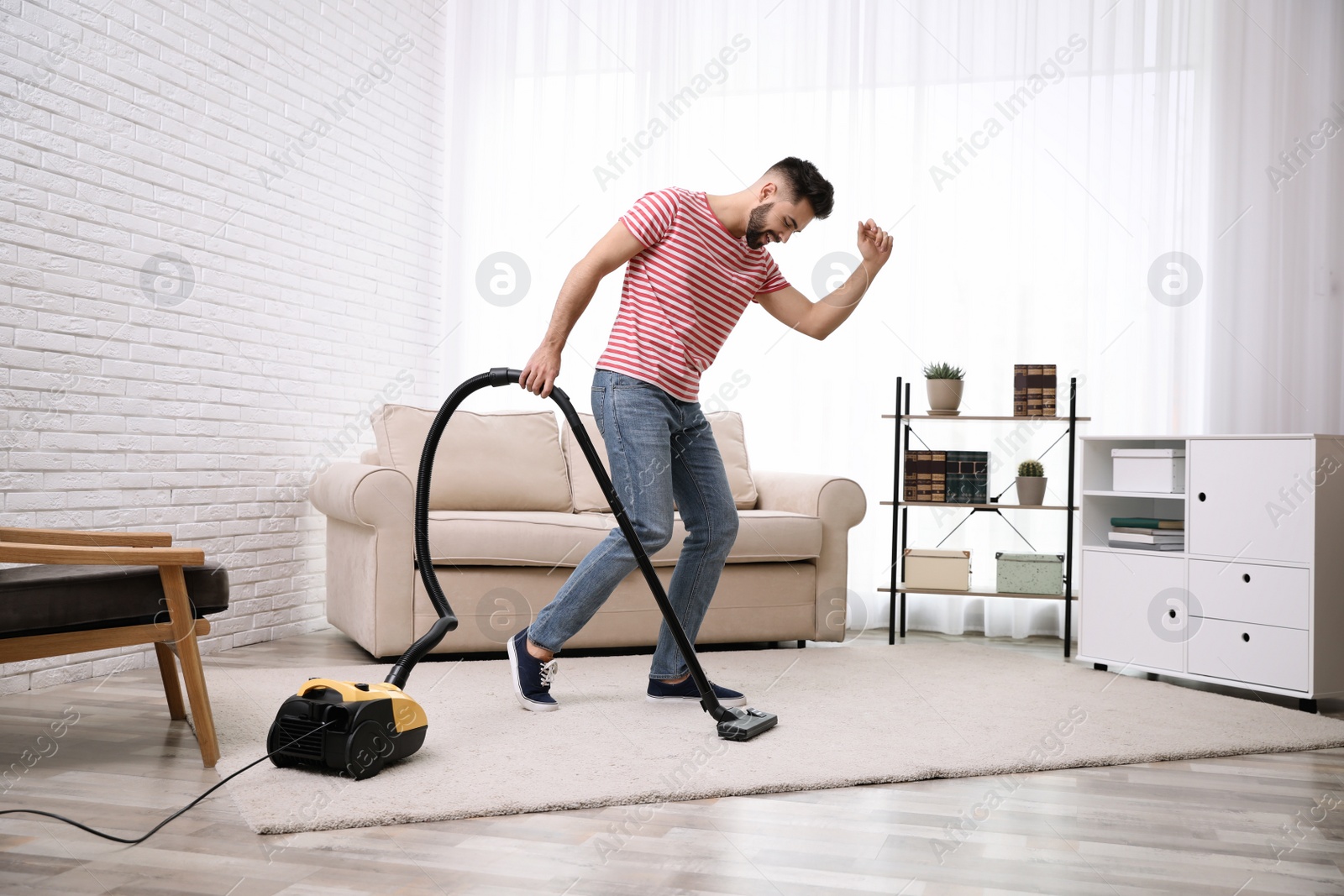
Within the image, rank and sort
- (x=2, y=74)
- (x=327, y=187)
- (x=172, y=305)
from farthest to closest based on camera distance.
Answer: (x=327, y=187), (x=172, y=305), (x=2, y=74)

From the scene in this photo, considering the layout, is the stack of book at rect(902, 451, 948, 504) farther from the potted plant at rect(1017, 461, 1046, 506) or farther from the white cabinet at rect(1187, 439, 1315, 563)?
the white cabinet at rect(1187, 439, 1315, 563)

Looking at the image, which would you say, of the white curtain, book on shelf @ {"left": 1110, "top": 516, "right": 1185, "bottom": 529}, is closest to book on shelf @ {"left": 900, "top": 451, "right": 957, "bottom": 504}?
the white curtain

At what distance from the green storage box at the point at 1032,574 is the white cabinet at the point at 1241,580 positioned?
12.2 inches

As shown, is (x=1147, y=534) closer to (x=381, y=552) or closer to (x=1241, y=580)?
(x=1241, y=580)

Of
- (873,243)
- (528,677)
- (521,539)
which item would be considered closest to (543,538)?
(521,539)

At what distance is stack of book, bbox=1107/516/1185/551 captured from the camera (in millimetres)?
3156

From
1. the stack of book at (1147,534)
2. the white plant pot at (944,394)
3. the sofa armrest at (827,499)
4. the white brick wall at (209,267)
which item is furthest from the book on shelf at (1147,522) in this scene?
the white brick wall at (209,267)

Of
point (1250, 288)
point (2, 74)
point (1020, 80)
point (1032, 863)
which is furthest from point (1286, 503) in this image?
point (2, 74)

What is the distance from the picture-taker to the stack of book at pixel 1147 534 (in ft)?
10.4

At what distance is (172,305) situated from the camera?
10.1ft

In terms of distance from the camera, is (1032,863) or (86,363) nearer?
(1032,863)

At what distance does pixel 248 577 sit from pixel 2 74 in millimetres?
1646

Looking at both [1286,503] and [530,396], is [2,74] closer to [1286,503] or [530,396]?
[530,396]

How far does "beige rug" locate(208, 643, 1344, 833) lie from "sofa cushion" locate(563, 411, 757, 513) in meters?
0.65
